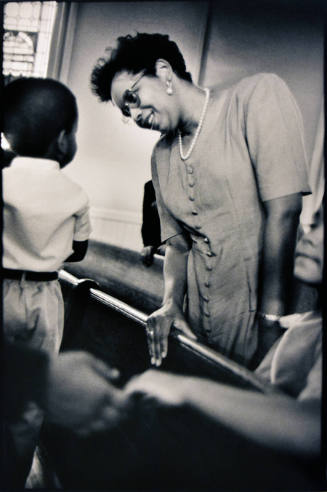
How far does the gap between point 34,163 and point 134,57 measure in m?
0.24

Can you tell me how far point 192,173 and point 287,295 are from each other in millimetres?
260

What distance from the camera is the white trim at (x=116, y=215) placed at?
77 cm

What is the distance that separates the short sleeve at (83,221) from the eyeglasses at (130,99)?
160 mm

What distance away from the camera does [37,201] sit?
0.72 m

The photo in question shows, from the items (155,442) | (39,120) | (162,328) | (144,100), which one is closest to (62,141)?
(39,120)

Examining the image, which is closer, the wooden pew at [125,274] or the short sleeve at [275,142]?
the short sleeve at [275,142]

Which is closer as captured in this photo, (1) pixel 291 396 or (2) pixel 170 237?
(1) pixel 291 396

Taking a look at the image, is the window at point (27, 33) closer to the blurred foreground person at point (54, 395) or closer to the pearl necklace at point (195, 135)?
the pearl necklace at point (195, 135)

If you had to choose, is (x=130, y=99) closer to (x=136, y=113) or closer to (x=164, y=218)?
(x=136, y=113)

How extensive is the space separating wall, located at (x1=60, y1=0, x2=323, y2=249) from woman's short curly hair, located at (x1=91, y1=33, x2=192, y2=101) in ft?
0.05

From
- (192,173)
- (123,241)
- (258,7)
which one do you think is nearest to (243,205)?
(192,173)

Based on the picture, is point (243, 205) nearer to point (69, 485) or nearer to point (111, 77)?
point (111, 77)

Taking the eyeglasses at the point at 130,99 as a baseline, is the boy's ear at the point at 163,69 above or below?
above

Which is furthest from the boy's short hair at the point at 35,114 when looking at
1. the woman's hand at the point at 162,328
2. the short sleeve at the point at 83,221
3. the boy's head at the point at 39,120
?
the woman's hand at the point at 162,328
